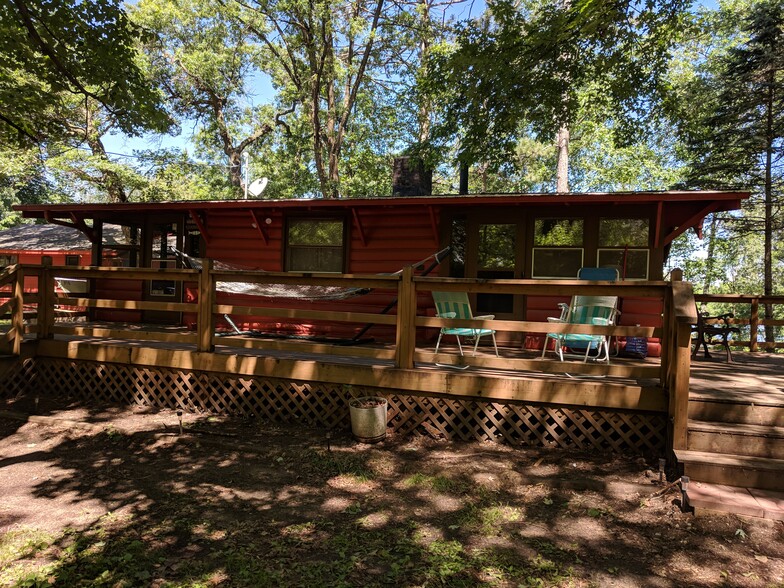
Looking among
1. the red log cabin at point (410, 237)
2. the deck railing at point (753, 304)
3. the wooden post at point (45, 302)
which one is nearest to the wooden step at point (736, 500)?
the red log cabin at point (410, 237)

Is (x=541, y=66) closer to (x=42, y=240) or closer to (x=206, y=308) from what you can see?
(x=206, y=308)

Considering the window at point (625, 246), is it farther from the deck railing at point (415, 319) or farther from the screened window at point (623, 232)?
the deck railing at point (415, 319)

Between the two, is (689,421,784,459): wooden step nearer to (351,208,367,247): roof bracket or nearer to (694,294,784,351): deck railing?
(694,294,784,351): deck railing

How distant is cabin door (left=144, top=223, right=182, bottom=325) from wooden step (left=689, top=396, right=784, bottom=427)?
751 centimetres

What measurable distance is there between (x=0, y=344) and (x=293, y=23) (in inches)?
494

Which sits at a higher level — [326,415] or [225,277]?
[225,277]

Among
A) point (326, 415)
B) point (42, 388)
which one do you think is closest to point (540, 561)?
point (326, 415)

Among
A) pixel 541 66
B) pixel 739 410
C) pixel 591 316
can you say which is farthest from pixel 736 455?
pixel 541 66

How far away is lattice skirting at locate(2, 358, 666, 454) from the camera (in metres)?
3.80

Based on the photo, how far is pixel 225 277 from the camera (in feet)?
15.3

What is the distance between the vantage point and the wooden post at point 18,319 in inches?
199

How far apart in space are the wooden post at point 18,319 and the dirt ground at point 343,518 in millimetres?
1325

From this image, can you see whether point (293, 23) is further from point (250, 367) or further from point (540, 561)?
point (540, 561)

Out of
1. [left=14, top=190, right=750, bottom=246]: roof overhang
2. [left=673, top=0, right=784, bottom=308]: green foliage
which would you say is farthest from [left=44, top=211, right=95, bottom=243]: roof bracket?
[left=673, top=0, right=784, bottom=308]: green foliage
